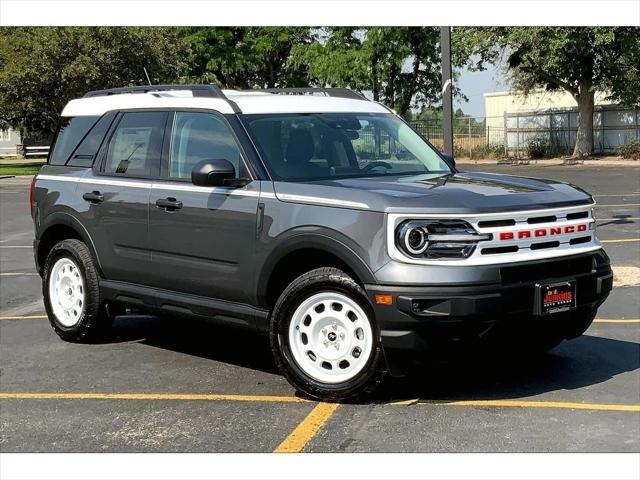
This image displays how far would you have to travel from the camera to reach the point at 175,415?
17.2 ft

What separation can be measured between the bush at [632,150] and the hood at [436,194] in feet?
105

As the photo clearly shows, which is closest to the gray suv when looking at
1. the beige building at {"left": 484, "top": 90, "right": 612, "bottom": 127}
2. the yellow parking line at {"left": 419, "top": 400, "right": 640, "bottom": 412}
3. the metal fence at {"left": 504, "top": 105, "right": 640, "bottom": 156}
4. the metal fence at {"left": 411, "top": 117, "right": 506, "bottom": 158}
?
the yellow parking line at {"left": 419, "top": 400, "right": 640, "bottom": 412}

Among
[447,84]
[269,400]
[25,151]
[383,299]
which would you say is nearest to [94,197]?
[269,400]

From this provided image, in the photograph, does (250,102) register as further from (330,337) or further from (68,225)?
(68,225)

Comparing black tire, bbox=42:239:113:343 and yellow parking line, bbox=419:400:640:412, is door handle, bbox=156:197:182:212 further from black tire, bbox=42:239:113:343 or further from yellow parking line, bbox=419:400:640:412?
yellow parking line, bbox=419:400:640:412

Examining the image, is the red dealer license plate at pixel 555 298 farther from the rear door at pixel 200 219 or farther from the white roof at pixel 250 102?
the white roof at pixel 250 102

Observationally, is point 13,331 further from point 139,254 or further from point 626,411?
point 626,411

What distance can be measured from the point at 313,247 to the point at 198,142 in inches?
60.3

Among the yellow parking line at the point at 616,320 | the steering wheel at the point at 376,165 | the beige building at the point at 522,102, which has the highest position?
the beige building at the point at 522,102

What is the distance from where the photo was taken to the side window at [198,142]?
6066 millimetres

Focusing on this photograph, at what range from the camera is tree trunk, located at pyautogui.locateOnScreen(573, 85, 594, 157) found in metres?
37.4

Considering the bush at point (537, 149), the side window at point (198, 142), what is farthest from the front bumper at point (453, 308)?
the bush at point (537, 149)

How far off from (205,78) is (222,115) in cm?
3839

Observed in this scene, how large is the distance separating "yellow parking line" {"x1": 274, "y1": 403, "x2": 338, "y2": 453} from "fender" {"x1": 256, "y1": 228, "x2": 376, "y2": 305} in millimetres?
837
